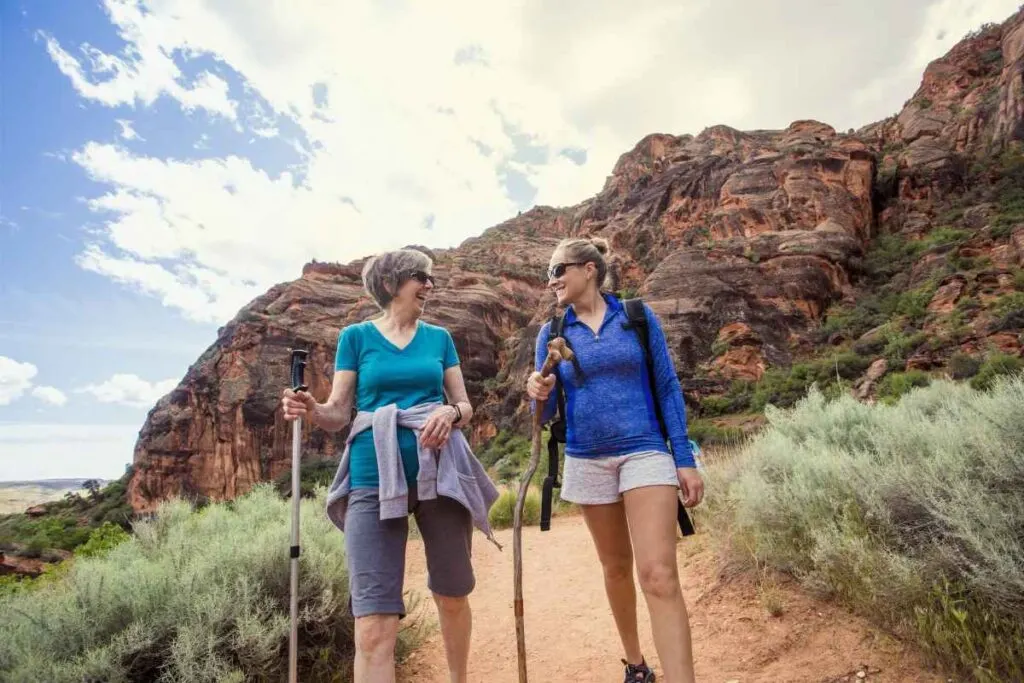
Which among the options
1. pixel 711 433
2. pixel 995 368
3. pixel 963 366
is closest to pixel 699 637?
pixel 995 368

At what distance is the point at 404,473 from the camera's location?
240 centimetres

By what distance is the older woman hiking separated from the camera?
229 centimetres

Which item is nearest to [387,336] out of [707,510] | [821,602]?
[821,602]

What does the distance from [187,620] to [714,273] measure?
1234 inches

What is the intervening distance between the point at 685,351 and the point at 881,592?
2551cm

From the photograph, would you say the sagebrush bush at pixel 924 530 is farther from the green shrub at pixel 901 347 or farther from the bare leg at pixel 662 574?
the green shrub at pixel 901 347

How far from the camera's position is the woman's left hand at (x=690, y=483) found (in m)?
2.36

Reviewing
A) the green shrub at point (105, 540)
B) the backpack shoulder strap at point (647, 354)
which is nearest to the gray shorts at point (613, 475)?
the backpack shoulder strap at point (647, 354)

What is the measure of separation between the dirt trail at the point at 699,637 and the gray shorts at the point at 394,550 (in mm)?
1995

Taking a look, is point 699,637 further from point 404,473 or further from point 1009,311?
point 1009,311

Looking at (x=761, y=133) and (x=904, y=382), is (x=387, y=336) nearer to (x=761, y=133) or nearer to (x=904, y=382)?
(x=904, y=382)

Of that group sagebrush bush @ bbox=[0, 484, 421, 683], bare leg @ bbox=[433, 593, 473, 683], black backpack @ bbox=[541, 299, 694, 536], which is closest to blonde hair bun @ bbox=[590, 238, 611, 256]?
black backpack @ bbox=[541, 299, 694, 536]

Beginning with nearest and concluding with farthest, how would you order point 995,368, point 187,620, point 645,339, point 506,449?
point 645,339 → point 187,620 → point 995,368 → point 506,449

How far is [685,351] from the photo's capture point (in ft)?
90.7
